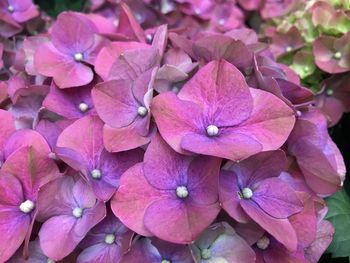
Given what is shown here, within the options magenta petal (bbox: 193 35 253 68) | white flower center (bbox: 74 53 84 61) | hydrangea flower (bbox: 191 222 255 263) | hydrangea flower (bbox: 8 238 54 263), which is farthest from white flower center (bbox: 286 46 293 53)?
hydrangea flower (bbox: 8 238 54 263)

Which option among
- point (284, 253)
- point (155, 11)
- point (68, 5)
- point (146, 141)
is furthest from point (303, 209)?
point (68, 5)

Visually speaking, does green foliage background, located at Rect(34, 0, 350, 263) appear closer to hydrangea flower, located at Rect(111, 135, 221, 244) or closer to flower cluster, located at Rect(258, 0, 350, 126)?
flower cluster, located at Rect(258, 0, 350, 126)

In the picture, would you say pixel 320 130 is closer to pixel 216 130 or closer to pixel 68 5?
pixel 216 130

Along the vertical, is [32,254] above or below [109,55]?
below

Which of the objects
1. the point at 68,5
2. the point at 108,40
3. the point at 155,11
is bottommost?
the point at 68,5

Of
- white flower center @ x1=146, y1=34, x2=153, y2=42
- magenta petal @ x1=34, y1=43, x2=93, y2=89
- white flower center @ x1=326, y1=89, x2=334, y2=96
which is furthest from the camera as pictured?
white flower center @ x1=326, y1=89, x2=334, y2=96

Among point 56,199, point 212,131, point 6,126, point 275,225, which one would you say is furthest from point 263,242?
point 6,126

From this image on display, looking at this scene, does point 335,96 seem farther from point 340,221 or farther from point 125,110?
point 125,110
